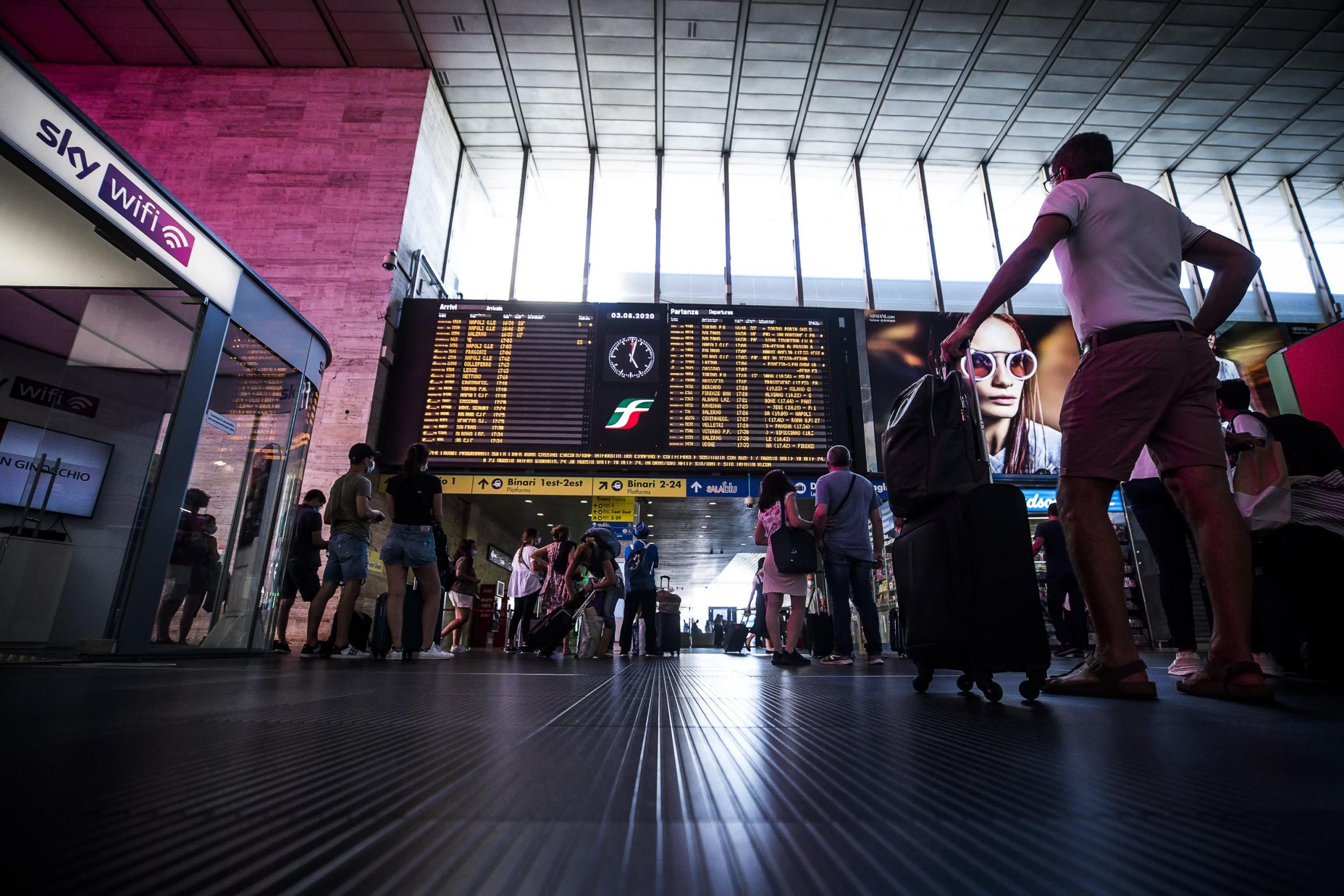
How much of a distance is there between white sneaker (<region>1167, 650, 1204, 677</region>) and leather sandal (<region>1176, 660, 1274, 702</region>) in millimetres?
608

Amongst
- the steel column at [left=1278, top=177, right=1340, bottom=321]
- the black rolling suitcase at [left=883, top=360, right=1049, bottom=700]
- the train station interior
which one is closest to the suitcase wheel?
the black rolling suitcase at [left=883, top=360, right=1049, bottom=700]

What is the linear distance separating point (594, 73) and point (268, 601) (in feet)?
28.4

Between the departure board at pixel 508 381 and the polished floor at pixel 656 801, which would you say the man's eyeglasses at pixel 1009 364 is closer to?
the departure board at pixel 508 381

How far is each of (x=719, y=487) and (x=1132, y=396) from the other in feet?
19.6

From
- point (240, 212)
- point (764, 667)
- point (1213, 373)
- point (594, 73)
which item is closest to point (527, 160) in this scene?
point (594, 73)

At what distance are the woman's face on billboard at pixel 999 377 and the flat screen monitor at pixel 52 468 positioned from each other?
918cm

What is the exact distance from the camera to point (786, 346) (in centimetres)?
820

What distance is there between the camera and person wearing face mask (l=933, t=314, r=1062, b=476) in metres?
8.38

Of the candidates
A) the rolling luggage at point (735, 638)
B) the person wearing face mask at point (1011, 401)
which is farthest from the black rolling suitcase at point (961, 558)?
the person wearing face mask at point (1011, 401)

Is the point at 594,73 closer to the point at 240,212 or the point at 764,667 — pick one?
the point at 240,212

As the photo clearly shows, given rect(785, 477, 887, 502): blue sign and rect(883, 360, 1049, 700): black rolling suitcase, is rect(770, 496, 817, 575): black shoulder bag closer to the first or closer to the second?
rect(883, 360, 1049, 700): black rolling suitcase

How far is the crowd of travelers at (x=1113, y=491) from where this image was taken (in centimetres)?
173

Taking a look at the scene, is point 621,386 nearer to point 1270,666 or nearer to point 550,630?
point 550,630

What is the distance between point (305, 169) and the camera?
348 inches
